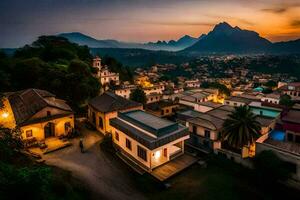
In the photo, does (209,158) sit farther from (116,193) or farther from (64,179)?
(64,179)

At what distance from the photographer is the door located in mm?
25078

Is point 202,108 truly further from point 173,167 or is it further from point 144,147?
point 144,147

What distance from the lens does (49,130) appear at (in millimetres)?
25375

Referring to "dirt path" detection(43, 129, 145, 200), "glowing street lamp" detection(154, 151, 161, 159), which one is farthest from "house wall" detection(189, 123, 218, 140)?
"dirt path" detection(43, 129, 145, 200)

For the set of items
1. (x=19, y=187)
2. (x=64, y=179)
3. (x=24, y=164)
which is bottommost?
(x=64, y=179)

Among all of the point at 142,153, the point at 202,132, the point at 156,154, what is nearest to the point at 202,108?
the point at 202,132

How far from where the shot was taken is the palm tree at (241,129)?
2361 cm

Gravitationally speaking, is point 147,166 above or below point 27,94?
below

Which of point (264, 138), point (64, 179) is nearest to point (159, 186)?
point (64, 179)

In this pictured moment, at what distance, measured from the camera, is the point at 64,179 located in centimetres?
1695

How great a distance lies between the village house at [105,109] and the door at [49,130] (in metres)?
6.26

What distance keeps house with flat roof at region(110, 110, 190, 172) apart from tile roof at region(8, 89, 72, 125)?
8284 mm

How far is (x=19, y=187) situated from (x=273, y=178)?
71.6 feet

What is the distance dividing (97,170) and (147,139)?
19.6 ft
